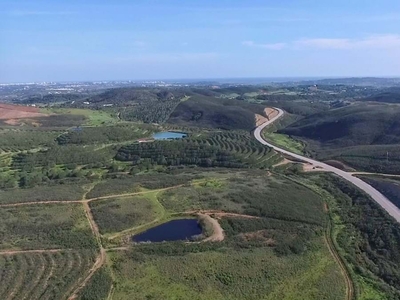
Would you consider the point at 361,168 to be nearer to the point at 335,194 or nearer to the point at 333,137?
the point at 335,194

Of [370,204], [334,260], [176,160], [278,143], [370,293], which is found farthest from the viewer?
[278,143]

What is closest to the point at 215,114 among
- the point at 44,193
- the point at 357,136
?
the point at 357,136

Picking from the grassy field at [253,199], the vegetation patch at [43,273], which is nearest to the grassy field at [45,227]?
the vegetation patch at [43,273]

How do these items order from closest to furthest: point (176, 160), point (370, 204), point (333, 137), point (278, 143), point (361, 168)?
point (370, 204), point (361, 168), point (176, 160), point (278, 143), point (333, 137)

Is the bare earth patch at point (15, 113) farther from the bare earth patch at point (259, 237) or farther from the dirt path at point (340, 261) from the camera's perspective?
the dirt path at point (340, 261)

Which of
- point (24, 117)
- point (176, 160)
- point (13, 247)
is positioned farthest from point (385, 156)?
point (24, 117)

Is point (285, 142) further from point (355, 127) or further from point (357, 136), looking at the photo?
point (355, 127)
